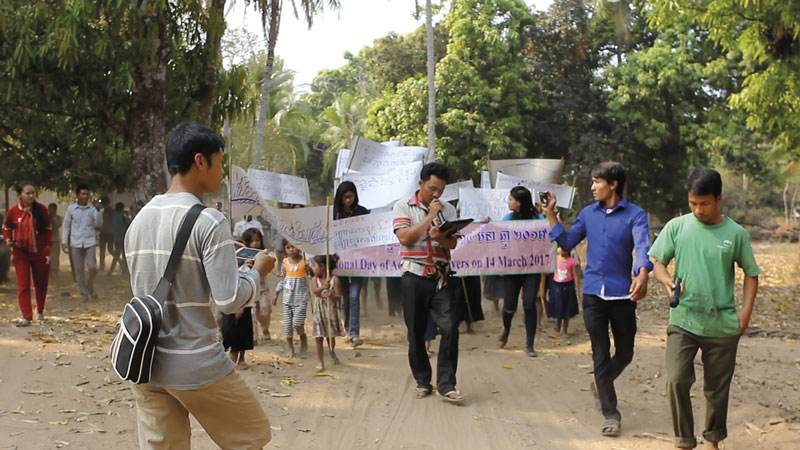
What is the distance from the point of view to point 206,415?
11.4 ft

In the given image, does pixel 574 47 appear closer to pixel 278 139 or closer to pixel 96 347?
pixel 278 139

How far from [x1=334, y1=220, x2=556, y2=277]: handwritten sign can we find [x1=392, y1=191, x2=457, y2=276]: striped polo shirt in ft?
8.93

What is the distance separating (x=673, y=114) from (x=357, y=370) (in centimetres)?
2204

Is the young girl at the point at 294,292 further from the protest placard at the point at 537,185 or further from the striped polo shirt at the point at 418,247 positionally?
the protest placard at the point at 537,185

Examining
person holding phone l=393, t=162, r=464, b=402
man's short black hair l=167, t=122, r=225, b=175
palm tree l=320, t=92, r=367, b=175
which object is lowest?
person holding phone l=393, t=162, r=464, b=402

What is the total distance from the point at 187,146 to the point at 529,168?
979 cm

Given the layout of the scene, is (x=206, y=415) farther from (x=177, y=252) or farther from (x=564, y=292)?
(x=564, y=292)

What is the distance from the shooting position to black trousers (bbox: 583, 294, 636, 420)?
20.4 feet

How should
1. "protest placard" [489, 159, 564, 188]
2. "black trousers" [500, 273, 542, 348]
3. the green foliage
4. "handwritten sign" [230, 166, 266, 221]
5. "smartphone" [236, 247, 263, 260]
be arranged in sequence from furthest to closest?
"protest placard" [489, 159, 564, 188], the green foliage, "black trousers" [500, 273, 542, 348], "handwritten sign" [230, 166, 266, 221], "smartphone" [236, 247, 263, 260]

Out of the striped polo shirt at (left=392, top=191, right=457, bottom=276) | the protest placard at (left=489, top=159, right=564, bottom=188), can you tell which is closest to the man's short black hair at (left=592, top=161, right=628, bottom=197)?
the striped polo shirt at (left=392, top=191, right=457, bottom=276)

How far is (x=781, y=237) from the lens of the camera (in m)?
39.7

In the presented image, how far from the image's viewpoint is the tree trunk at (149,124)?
12.1 m

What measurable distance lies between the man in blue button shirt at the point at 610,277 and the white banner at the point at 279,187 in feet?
17.9

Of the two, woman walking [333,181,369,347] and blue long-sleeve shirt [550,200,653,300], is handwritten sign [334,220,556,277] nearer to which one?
woman walking [333,181,369,347]
